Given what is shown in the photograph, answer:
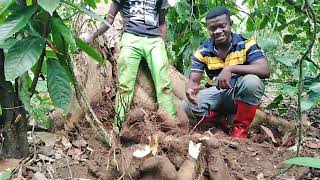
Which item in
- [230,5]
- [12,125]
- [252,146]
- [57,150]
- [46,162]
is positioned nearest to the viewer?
[12,125]

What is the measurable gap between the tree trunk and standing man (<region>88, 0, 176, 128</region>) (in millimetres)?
1055

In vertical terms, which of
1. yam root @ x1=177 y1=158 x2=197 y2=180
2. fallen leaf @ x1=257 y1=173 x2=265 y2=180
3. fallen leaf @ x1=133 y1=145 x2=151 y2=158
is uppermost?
fallen leaf @ x1=133 y1=145 x2=151 y2=158

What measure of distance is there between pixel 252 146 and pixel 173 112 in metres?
0.65

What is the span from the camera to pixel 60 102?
202 centimetres

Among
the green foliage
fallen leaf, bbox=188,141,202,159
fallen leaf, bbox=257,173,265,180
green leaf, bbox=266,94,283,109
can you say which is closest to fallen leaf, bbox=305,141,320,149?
green leaf, bbox=266,94,283,109

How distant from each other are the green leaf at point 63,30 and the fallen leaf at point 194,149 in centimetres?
77

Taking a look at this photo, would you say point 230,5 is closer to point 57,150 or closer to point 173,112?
point 173,112

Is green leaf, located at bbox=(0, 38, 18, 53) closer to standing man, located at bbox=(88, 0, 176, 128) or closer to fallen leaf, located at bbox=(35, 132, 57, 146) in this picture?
fallen leaf, located at bbox=(35, 132, 57, 146)

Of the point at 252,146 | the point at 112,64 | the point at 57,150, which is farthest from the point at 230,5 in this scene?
the point at 57,150

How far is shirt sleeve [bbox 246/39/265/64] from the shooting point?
3162 millimetres

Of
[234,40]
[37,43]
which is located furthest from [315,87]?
[37,43]

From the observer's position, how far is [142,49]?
334 centimetres

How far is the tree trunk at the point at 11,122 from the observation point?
2139 millimetres

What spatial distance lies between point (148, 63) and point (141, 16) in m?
0.38
